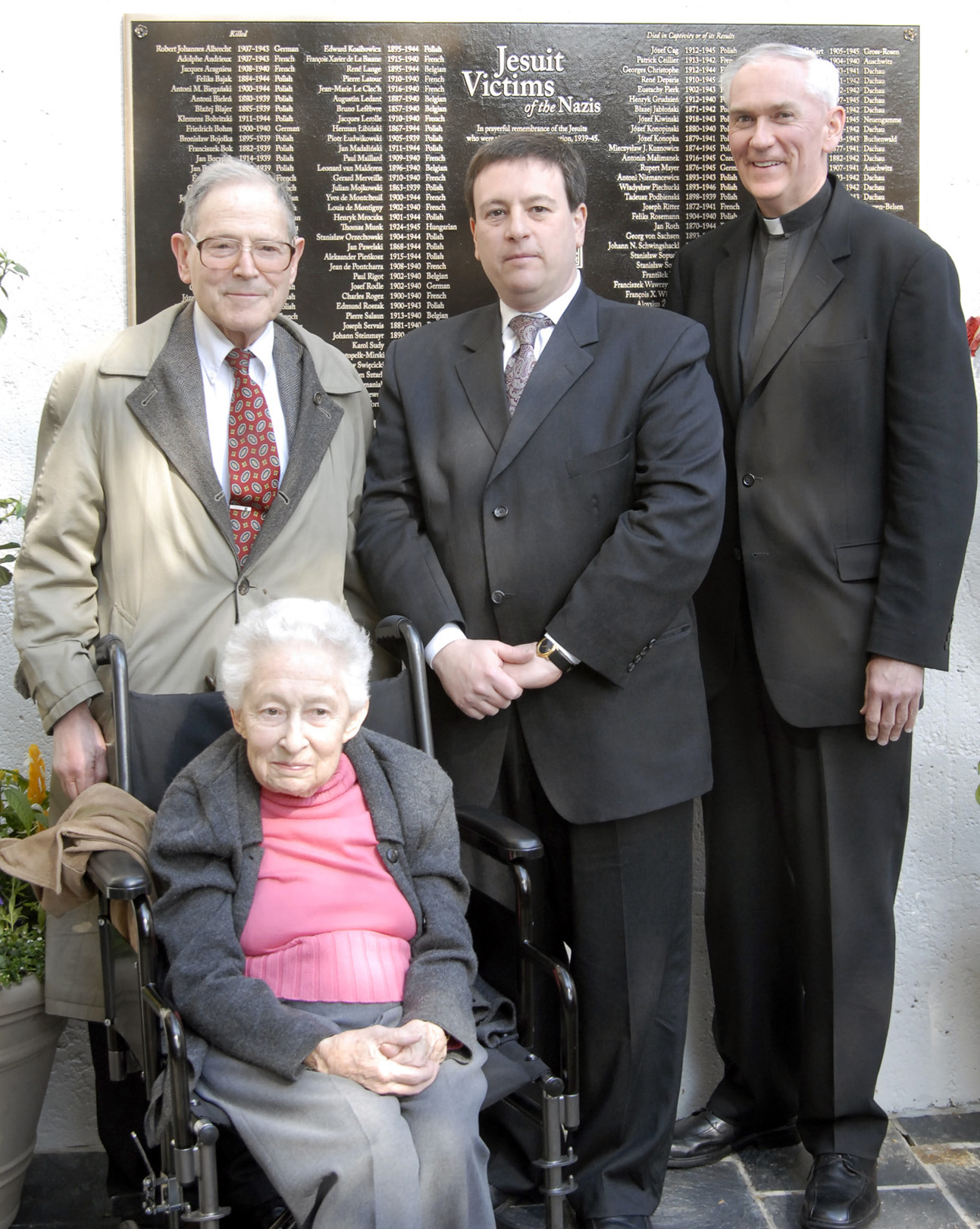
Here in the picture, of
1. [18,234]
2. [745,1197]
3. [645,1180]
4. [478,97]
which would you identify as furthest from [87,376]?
[745,1197]

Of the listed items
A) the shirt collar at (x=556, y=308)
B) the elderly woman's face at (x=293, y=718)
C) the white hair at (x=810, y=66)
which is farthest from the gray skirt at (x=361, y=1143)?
the white hair at (x=810, y=66)

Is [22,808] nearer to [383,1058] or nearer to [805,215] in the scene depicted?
[383,1058]

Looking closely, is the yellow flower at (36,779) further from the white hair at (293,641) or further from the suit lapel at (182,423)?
the white hair at (293,641)

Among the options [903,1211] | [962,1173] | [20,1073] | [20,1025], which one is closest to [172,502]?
[20,1025]

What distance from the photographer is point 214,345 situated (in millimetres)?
3039

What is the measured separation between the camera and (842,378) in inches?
120


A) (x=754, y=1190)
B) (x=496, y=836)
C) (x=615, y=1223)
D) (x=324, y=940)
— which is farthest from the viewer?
(x=754, y=1190)

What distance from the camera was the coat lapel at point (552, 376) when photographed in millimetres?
2939

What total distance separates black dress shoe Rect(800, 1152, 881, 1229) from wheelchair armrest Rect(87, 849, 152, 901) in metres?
1.75

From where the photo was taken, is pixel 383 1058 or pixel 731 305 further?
pixel 731 305

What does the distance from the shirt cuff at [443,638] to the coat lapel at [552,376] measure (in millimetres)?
345

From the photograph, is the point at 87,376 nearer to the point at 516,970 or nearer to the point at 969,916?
the point at 516,970

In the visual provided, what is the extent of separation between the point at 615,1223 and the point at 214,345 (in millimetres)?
2177

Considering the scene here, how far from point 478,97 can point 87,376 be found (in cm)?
132
